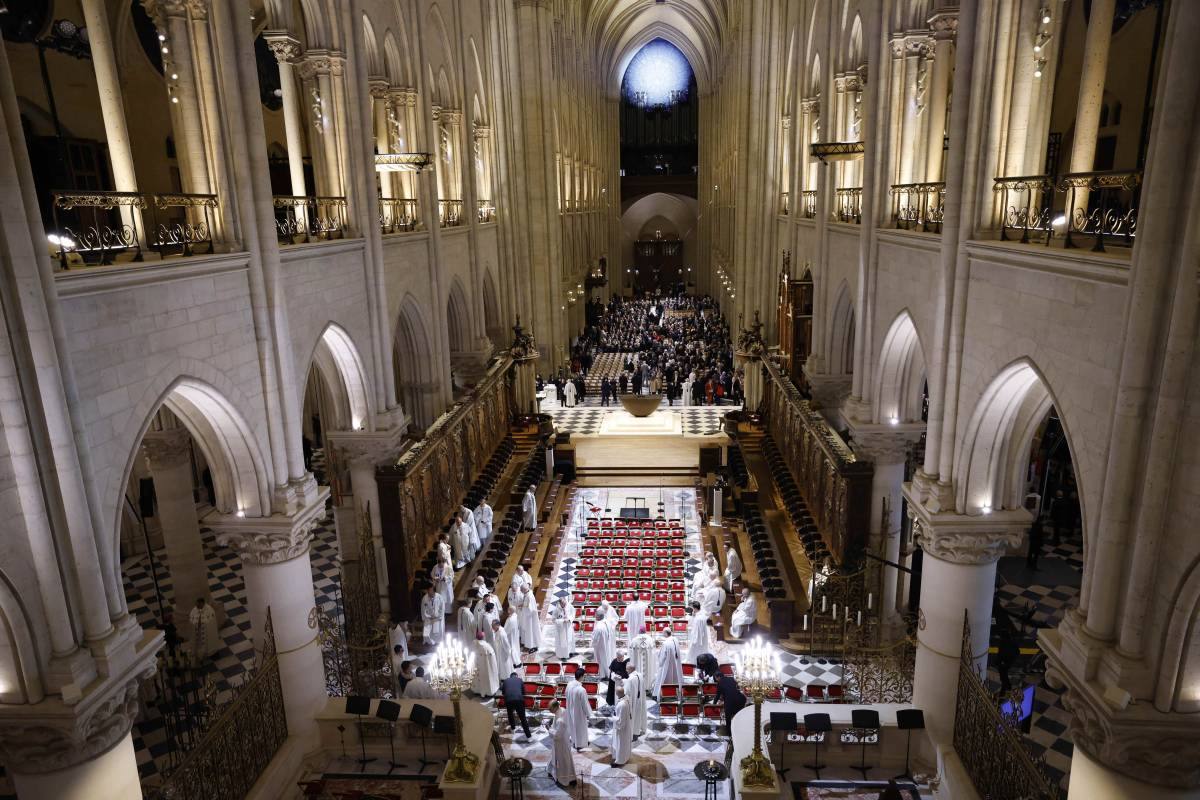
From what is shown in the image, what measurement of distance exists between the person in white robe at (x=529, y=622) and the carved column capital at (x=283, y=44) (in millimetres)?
8900

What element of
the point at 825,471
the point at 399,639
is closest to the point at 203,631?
the point at 399,639

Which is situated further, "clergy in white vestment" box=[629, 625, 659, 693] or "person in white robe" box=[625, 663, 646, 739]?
"clergy in white vestment" box=[629, 625, 659, 693]

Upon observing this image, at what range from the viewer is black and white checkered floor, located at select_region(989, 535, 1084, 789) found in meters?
10.5

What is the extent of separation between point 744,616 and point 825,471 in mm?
3397

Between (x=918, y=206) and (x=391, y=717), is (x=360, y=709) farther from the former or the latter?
(x=918, y=206)

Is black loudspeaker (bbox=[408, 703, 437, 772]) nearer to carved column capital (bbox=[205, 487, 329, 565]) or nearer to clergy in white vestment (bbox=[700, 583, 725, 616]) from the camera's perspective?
carved column capital (bbox=[205, 487, 329, 565])

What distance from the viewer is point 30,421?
5.95 meters

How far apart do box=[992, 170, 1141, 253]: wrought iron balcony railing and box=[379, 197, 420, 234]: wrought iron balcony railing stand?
931 centimetres

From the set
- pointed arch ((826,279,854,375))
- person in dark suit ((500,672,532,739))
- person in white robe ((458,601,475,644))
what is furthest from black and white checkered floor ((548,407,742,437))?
person in dark suit ((500,672,532,739))

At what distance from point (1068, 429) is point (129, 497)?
18582 mm

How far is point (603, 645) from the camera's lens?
500 inches

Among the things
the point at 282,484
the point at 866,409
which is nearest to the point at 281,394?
the point at 282,484

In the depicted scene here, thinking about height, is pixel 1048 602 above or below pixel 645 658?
below

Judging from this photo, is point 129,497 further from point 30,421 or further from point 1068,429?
point 1068,429
